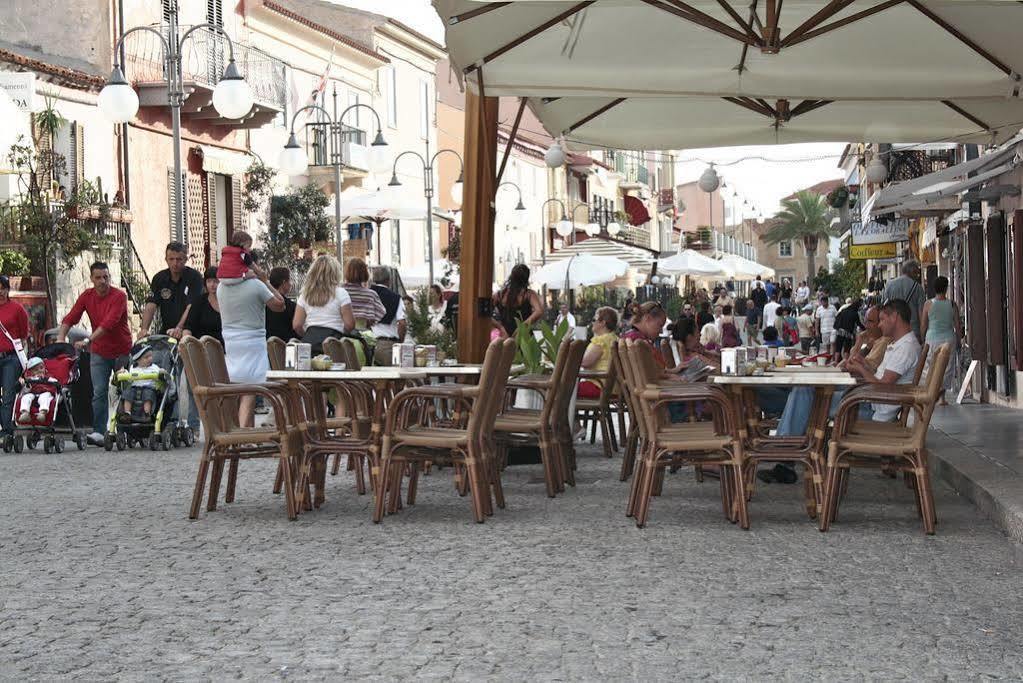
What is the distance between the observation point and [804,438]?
9641 mm

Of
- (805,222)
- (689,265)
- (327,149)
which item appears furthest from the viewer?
(805,222)

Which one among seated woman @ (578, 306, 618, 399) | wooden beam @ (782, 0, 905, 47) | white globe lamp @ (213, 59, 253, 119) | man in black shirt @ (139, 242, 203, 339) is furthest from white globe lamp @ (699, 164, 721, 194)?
wooden beam @ (782, 0, 905, 47)

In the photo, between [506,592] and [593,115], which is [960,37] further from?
[506,592]

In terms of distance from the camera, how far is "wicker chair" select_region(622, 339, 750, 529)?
9117mm

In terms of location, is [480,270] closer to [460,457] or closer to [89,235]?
[460,457]

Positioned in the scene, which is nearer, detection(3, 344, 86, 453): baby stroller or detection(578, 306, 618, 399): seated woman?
detection(578, 306, 618, 399): seated woman

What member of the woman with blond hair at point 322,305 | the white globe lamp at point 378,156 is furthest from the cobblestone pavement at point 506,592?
the white globe lamp at point 378,156

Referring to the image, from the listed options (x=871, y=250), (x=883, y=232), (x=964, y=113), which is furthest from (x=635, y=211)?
(x=964, y=113)

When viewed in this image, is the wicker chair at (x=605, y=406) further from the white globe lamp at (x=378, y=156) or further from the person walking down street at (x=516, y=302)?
the white globe lamp at (x=378, y=156)

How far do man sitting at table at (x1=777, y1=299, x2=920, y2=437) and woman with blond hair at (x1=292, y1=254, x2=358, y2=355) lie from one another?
3.87 metres

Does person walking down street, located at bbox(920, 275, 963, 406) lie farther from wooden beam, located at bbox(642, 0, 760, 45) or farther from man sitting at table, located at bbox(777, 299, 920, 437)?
wooden beam, located at bbox(642, 0, 760, 45)

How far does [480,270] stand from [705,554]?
490cm

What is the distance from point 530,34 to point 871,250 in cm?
2782

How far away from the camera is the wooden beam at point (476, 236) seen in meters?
12.4
